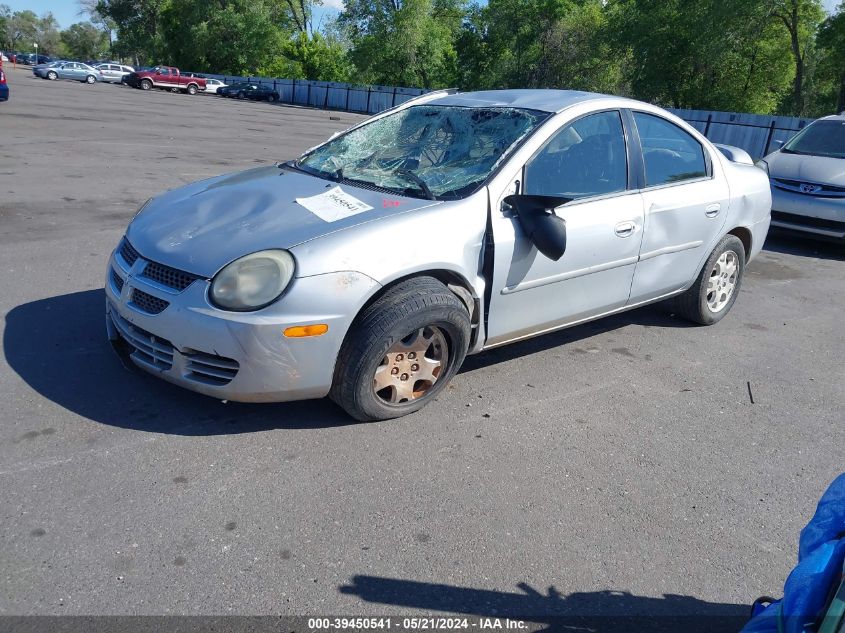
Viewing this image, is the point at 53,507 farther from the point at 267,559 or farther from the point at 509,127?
the point at 509,127

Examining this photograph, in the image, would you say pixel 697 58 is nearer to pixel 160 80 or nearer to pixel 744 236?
pixel 160 80

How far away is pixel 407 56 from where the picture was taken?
52875 mm

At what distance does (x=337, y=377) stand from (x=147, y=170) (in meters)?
8.54

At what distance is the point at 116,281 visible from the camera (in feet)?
12.4

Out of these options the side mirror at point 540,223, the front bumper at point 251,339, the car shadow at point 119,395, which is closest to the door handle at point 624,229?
the side mirror at point 540,223

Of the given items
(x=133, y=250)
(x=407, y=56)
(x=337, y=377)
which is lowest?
(x=337, y=377)

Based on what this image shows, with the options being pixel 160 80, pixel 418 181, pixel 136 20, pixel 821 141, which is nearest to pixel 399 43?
pixel 160 80

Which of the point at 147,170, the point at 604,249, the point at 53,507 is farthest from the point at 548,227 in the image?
the point at 147,170

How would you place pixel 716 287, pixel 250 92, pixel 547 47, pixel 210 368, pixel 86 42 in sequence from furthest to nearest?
pixel 86 42, pixel 250 92, pixel 547 47, pixel 716 287, pixel 210 368

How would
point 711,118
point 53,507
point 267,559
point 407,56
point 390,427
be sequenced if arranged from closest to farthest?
point 267,559, point 53,507, point 390,427, point 711,118, point 407,56

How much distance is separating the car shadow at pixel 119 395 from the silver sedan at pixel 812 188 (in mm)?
6970

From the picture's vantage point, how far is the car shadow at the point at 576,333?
4.61m

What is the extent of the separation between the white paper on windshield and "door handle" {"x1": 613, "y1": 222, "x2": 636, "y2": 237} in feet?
5.09

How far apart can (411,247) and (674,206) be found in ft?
6.86
